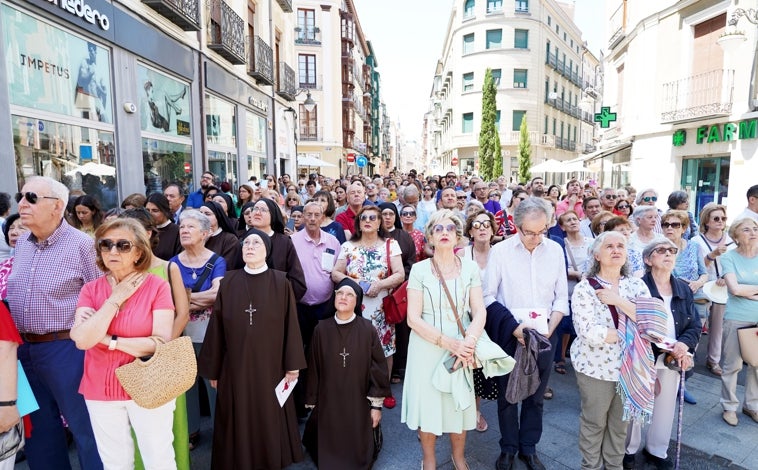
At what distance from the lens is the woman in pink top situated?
2.46 m

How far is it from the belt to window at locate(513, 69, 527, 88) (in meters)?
37.7

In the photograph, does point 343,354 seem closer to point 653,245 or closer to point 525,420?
point 525,420

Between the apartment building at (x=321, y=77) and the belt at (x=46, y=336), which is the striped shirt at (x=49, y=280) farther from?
the apartment building at (x=321, y=77)

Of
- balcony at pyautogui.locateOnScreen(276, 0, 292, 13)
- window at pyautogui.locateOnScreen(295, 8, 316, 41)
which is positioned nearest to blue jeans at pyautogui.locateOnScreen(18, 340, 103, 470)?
balcony at pyautogui.locateOnScreen(276, 0, 292, 13)

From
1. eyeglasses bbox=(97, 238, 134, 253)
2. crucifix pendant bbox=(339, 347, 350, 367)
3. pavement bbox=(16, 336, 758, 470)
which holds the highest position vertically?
eyeglasses bbox=(97, 238, 134, 253)

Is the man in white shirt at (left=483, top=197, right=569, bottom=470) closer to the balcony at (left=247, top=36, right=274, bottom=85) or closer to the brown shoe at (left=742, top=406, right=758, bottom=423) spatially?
the brown shoe at (left=742, top=406, right=758, bottom=423)

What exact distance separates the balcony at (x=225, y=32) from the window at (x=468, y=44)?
1109 inches

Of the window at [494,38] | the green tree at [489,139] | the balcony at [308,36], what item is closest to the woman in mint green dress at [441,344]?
the green tree at [489,139]

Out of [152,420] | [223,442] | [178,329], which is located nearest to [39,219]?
[178,329]

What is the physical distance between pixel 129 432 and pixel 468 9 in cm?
4100

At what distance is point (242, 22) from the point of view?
13297 mm

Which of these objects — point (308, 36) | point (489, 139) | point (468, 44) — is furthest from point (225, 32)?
point (468, 44)

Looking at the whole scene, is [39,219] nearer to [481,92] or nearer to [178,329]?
[178,329]

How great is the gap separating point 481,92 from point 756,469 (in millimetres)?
35589
